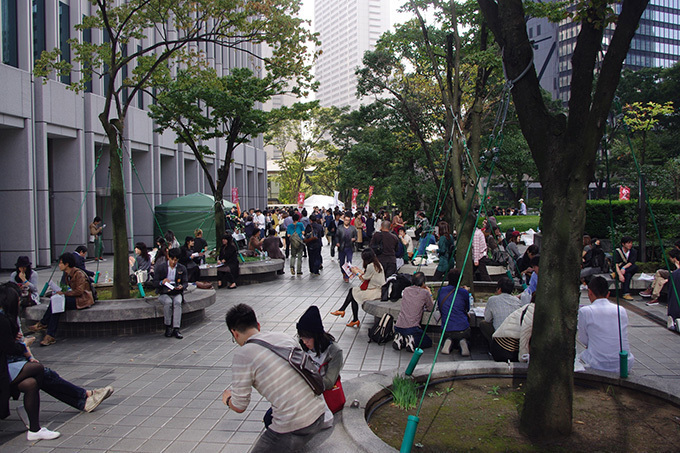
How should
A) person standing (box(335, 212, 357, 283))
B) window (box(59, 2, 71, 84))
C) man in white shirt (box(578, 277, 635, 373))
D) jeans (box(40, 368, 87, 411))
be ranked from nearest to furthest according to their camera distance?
A: jeans (box(40, 368, 87, 411)) < man in white shirt (box(578, 277, 635, 373)) < person standing (box(335, 212, 357, 283)) < window (box(59, 2, 71, 84))

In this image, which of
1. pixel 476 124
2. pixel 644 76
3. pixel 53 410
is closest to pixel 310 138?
pixel 644 76

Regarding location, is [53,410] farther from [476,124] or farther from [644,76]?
[644,76]

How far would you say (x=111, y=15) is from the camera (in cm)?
1154

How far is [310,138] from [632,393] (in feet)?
154

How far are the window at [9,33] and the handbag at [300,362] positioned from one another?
1832cm

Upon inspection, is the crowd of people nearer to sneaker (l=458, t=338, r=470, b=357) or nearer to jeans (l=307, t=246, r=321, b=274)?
sneaker (l=458, t=338, r=470, b=357)

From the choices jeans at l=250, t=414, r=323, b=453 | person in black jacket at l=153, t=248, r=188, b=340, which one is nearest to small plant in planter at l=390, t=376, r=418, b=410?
jeans at l=250, t=414, r=323, b=453

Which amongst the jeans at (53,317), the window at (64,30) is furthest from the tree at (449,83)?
the window at (64,30)

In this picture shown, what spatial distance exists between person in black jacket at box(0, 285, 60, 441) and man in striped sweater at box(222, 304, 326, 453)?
2.76 metres

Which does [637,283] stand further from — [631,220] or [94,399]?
[94,399]

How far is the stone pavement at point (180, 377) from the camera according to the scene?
5.40 metres

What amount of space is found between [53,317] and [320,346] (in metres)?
6.83

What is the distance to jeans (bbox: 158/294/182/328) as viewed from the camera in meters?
9.73

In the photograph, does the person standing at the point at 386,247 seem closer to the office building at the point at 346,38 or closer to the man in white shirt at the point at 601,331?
the man in white shirt at the point at 601,331
